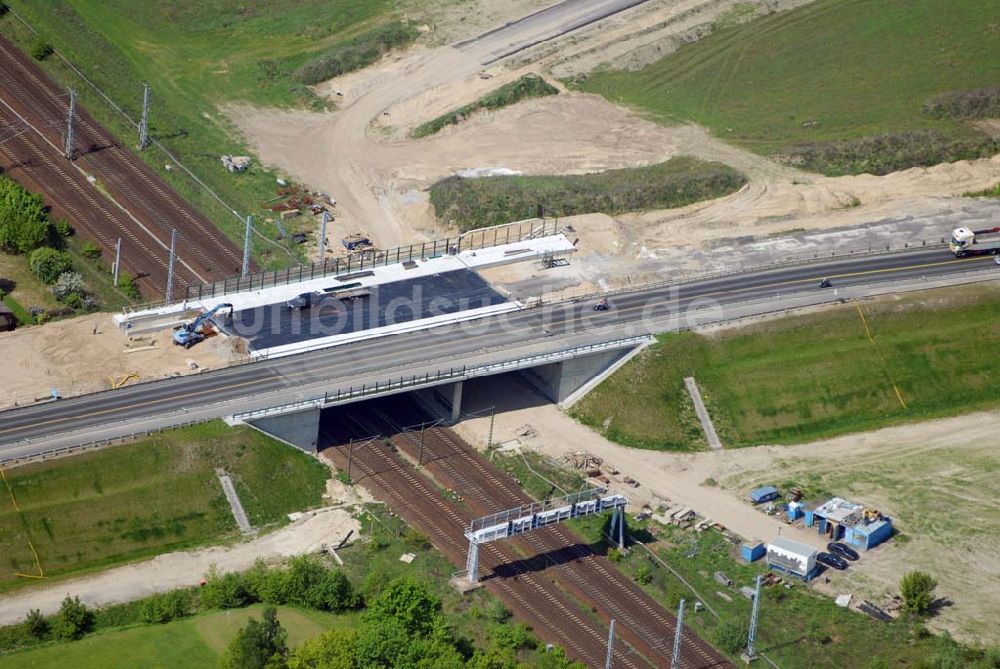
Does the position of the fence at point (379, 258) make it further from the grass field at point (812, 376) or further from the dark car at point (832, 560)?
the dark car at point (832, 560)

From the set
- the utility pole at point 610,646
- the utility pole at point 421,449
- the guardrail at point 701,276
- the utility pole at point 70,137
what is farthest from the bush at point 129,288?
the utility pole at point 610,646

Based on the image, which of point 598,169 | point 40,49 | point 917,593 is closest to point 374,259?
point 598,169

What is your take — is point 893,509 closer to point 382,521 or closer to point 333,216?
point 382,521

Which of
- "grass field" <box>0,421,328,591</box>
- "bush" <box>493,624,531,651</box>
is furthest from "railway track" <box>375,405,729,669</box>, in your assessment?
"grass field" <box>0,421,328,591</box>

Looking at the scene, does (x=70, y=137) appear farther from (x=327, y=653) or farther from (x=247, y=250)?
(x=327, y=653)

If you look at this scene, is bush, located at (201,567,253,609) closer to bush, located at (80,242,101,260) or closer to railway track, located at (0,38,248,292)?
railway track, located at (0,38,248,292)
